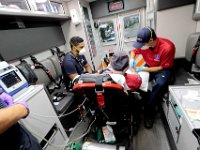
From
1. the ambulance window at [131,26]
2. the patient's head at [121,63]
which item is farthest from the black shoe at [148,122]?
the ambulance window at [131,26]

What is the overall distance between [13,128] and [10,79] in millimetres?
548

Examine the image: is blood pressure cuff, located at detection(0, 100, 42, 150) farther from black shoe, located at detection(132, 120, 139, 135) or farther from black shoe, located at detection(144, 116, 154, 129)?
black shoe, located at detection(144, 116, 154, 129)

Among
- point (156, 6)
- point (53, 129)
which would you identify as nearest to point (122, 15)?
point (156, 6)

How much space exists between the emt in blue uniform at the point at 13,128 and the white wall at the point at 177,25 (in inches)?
96.5

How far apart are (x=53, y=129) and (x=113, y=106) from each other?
2.77ft

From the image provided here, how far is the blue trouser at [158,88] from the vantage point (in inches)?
66.6

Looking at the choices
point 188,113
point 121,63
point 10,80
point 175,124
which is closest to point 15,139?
point 10,80

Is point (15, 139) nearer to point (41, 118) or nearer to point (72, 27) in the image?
point (41, 118)

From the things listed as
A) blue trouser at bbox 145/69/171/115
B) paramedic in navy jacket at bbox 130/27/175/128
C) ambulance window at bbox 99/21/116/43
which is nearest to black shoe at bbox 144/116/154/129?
paramedic in navy jacket at bbox 130/27/175/128

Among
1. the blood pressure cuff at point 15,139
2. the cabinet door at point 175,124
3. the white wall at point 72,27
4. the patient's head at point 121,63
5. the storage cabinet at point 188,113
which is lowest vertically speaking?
the cabinet door at point 175,124

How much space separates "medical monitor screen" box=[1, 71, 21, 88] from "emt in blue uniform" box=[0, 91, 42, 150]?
33 cm

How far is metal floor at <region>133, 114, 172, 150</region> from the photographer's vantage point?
5.17 ft

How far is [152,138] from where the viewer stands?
1684mm

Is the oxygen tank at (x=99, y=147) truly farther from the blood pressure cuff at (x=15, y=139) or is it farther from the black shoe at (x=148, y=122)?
the black shoe at (x=148, y=122)
